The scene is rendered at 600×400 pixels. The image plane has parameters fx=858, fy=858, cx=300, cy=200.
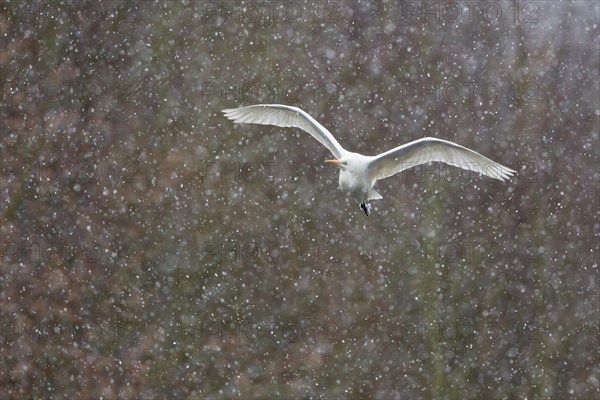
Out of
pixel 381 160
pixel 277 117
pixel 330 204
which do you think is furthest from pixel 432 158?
pixel 330 204

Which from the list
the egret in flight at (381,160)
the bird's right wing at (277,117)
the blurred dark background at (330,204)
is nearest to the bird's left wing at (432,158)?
the egret in flight at (381,160)

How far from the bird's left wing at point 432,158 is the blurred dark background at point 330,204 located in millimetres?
1164

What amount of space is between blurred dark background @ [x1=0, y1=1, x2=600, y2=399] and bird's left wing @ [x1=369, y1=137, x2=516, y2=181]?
1164 mm

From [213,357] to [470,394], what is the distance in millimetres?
1295

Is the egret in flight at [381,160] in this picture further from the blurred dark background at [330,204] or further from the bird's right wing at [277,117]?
the blurred dark background at [330,204]

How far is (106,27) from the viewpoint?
169 inches

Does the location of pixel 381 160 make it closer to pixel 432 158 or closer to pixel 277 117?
pixel 432 158

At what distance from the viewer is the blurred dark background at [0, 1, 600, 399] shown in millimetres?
4199

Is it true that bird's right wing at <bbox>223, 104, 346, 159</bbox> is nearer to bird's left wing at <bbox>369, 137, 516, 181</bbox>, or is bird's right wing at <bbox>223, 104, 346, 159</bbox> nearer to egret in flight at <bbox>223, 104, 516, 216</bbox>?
egret in flight at <bbox>223, 104, 516, 216</bbox>

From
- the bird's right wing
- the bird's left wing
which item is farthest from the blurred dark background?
the bird's left wing

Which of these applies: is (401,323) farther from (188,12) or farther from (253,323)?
(188,12)

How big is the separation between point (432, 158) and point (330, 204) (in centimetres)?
124

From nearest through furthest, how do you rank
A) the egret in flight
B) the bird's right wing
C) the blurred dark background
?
the egret in flight < the bird's right wing < the blurred dark background

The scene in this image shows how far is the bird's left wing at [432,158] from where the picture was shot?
294cm
